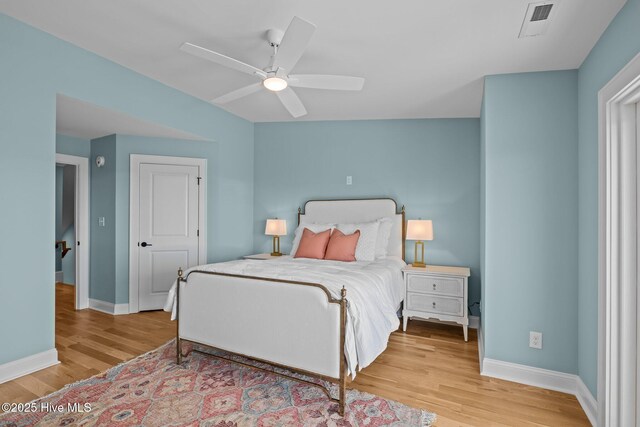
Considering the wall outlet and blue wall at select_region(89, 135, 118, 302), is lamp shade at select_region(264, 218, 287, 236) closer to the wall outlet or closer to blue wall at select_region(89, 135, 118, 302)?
blue wall at select_region(89, 135, 118, 302)

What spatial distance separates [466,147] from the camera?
4000mm

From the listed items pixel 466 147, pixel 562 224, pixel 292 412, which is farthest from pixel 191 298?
pixel 466 147

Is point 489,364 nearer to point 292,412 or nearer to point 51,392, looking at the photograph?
point 292,412

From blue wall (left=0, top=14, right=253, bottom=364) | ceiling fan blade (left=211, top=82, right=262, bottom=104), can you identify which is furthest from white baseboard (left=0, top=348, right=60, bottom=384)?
ceiling fan blade (left=211, top=82, right=262, bottom=104)

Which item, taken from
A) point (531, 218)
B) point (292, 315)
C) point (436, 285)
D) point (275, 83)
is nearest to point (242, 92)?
point (275, 83)

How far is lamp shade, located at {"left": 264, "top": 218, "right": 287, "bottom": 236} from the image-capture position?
4.58 meters

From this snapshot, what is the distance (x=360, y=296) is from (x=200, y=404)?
4.33 ft

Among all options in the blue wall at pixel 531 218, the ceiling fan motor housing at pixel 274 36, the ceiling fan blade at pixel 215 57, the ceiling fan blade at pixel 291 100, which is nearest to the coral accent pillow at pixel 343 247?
→ the blue wall at pixel 531 218

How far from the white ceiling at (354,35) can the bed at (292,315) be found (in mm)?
1833

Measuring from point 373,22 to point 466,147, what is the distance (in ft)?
7.76

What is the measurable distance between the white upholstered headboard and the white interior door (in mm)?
1564

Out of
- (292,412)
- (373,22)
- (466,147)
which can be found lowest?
(292,412)

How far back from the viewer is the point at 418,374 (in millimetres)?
2672

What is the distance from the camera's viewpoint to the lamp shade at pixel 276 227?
4.58m
